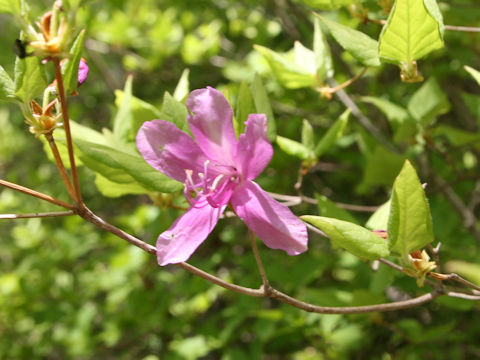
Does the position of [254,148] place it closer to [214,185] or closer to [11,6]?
[214,185]

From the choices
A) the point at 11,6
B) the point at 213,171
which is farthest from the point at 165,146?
the point at 11,6

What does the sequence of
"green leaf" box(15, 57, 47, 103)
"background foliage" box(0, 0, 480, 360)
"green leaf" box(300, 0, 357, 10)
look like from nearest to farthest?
"green leaf" box(15, 57, 47, 103) < "green leaf" box(300, 0, 357, 10) < "background foliage" box(0, 0, 480, 360)

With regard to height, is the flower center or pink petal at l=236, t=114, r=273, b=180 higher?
pink petal at l=236, t=114, r=273, b=180

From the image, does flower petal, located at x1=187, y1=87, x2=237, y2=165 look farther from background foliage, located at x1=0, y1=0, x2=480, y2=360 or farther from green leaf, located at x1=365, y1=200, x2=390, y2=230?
background foliage, located at x1=0, y1=0, x2=480, y2=360

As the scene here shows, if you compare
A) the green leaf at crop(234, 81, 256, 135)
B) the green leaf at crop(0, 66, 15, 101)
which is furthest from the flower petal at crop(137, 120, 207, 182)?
the green leaf at crop(0, 66, 15, 101)

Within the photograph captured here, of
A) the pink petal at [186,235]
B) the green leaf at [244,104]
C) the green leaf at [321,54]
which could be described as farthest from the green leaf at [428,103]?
the pink petal at [186,235]

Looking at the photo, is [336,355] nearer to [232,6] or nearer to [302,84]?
[302,84]

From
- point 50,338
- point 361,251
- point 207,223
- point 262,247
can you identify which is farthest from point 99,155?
point 50,338

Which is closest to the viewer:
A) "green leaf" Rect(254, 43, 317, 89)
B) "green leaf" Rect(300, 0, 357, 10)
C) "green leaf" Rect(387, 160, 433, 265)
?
"green leaf" Rect(387, 160, 433, 265)
